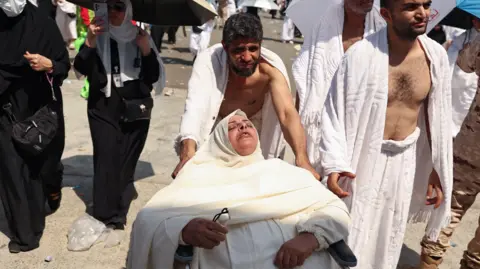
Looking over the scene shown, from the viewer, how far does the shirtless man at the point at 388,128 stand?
270 centimetres

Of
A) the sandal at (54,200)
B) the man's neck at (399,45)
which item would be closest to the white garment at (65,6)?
the sandal at (54,200)

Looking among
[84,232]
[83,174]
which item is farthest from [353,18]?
[83,174]

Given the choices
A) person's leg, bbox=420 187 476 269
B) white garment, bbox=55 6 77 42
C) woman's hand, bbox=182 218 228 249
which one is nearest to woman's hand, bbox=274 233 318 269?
woman's hand, bbox=182 218 228 249

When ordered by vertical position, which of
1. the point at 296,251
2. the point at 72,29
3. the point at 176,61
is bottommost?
the point at 176,61

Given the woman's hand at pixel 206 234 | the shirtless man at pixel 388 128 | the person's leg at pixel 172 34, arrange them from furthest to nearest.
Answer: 1. the person's leg at pixel 172 34
2. the shirtless man at pixel 388 128
3. the woman's hand at pixel 206 234

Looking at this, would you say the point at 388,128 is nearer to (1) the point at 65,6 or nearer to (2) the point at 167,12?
(2) the point at 167,12

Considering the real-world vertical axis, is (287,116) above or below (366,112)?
below

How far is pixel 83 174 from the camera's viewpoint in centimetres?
528

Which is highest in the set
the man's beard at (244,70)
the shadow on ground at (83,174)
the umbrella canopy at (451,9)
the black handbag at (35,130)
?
the umbrella canopy at (451,9)

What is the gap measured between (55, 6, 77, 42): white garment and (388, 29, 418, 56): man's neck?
A: 9476mm

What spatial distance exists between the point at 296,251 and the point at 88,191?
10.7ft

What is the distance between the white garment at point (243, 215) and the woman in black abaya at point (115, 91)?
1.54 metres

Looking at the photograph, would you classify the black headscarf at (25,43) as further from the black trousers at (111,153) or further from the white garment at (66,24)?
the white garment at (66,24)

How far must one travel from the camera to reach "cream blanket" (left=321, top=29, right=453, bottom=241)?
270 cm
